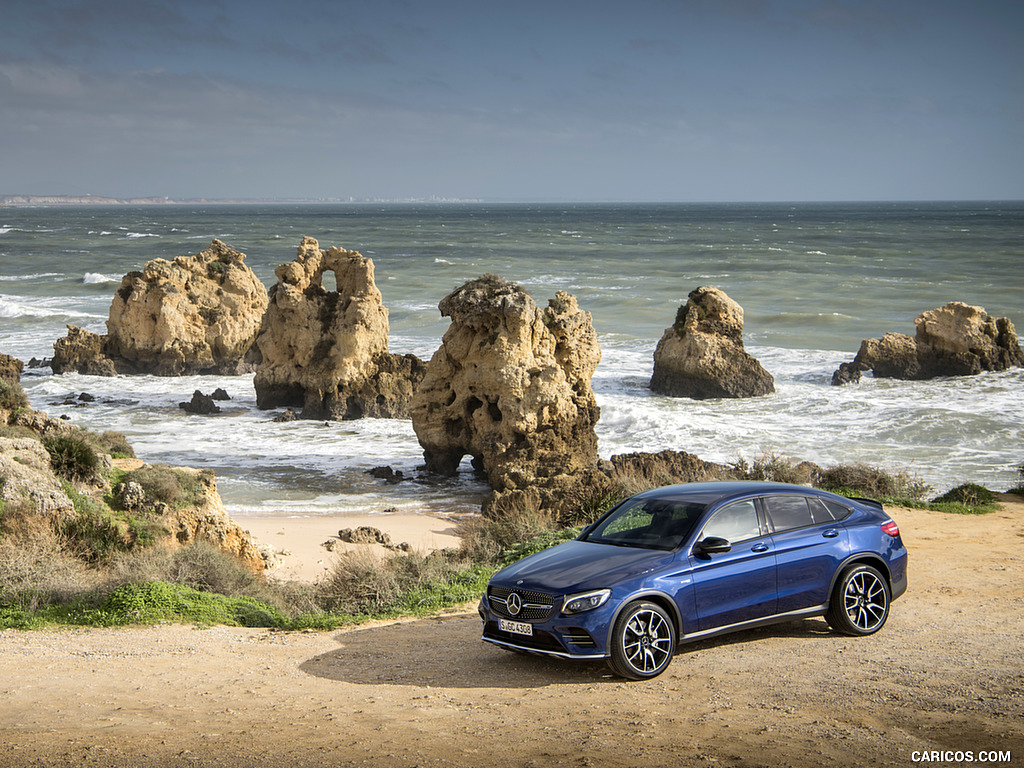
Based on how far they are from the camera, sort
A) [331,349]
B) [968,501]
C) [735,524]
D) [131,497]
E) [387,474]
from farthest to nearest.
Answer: [331,349]
[387,474]
[968,501]
[131,497]
[735,524]

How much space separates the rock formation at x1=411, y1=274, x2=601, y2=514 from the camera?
62.4 ft

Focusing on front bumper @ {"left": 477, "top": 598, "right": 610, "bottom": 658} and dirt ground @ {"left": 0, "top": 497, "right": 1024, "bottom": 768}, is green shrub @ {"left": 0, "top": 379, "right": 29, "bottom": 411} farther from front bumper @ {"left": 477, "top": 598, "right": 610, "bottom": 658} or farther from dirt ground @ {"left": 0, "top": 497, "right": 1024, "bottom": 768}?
front bumper @ {"left": 477, "top": 598, "right": 610, "bottom": 658}

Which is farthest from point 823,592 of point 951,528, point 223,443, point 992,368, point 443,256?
point 443,256

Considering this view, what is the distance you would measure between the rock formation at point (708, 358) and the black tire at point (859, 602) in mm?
20574

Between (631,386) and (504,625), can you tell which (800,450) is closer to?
(631,386)

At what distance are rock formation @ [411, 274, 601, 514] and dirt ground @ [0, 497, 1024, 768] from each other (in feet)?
30.2

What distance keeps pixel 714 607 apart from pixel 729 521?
788mm

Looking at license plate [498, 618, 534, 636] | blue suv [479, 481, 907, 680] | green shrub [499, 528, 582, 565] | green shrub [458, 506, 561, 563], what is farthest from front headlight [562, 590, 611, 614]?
green shrub [458, 506, 561, 563]

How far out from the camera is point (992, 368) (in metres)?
30.5

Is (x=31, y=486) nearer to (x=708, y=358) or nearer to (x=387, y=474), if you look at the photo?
(x=387, y=474)

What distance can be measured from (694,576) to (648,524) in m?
0.81

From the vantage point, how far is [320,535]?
A: 15500 millimetres

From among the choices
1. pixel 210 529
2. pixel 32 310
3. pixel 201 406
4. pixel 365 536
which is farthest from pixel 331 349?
pixel 32 310

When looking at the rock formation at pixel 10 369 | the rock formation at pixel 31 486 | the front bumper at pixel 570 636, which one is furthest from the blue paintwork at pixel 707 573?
the rock formation at pixel 10 369
